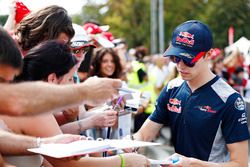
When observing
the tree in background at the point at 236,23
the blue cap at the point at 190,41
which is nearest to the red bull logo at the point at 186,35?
the blue cap at the point at 190,41

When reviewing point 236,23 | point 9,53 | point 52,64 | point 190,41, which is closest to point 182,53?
point 190,41

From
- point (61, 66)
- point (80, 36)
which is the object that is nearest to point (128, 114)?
point (80, 36)

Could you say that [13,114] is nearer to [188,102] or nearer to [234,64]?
[188,102]

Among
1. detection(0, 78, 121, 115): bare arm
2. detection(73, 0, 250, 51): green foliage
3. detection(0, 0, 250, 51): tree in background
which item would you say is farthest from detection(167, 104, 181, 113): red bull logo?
detection(73, 0, 250, 51): green foliage

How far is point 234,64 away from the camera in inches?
483

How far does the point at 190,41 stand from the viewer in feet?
12.5

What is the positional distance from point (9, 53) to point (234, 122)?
158 centimetres

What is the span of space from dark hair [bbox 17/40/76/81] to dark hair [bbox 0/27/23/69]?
60 centimetres

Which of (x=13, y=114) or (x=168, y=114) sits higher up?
(x=13, y=114)

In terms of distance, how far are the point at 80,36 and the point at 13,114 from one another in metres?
2.13

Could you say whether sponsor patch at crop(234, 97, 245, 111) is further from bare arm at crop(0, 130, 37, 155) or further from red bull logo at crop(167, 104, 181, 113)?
bare arm at crop(0, 130, 37, 155)

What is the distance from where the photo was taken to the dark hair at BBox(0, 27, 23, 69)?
2699 millimetres

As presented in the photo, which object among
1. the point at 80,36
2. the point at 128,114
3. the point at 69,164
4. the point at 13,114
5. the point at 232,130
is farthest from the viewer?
the point at 128,114

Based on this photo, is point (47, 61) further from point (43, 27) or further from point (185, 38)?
point (185, 38)
